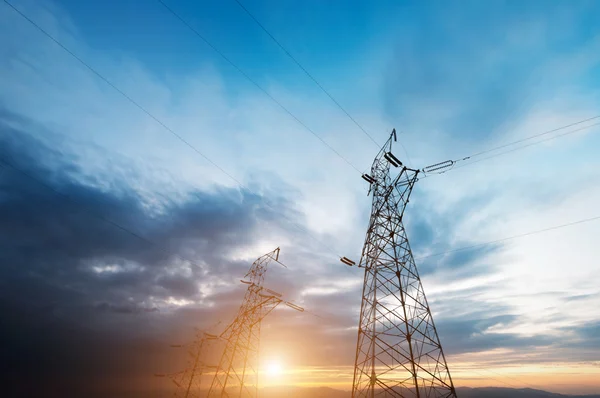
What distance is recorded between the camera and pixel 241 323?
34.0m

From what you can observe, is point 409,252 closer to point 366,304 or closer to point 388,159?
point 366,304

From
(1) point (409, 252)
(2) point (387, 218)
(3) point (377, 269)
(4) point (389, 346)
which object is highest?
(2) point (387, 218)

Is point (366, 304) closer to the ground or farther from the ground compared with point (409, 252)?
closer to the ground

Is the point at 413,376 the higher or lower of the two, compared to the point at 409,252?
lower

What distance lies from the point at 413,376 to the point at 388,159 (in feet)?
55.9

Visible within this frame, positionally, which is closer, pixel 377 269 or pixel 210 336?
pixel 377 269

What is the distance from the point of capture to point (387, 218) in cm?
2497

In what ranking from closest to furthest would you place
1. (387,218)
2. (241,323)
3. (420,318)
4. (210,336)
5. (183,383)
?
(420,318) → (387,218) → (241,323) → (210,336) → (183,383)

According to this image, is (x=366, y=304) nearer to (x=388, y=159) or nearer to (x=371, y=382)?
(x=371, y=382)

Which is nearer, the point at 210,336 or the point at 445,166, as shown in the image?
the point at 445,166

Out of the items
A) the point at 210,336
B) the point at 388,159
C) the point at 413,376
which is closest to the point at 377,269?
the point at 413,376

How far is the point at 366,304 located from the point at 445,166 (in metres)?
13.5

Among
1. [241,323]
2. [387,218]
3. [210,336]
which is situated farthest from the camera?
[210,336]

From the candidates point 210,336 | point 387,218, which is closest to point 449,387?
point 387,218
